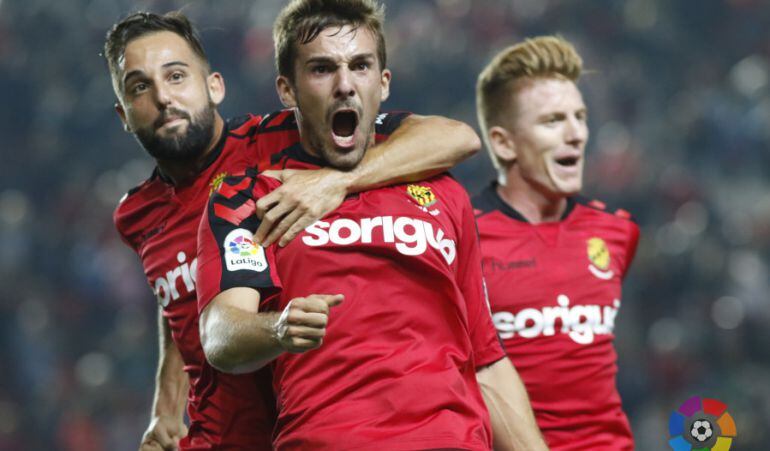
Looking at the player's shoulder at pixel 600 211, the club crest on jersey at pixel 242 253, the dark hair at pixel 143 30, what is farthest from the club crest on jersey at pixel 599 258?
the club crest on jersey at pixel 242 253

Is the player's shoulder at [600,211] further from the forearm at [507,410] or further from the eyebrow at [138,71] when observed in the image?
the eyebrow at [138,71]

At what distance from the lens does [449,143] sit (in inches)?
116

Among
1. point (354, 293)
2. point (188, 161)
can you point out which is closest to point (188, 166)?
point (188, 161)

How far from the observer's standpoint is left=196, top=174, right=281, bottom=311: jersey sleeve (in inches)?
93.2

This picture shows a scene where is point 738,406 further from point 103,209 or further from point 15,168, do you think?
point 15,168

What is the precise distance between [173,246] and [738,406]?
4.52m

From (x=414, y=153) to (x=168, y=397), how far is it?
1.30 m

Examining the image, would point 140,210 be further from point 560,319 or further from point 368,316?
point 560,319

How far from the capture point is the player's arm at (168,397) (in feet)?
11.3

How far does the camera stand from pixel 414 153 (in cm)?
280

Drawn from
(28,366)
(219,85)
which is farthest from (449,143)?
(28,366)

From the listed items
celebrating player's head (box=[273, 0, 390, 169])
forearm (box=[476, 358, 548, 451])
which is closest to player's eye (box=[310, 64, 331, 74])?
celebrating player's head (box=[273, 0, 390, 169])

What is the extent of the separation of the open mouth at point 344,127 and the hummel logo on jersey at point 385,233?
239 mm

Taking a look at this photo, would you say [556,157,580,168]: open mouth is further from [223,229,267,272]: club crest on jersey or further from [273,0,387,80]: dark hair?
[223,229,267,272]: club crest on jersey
